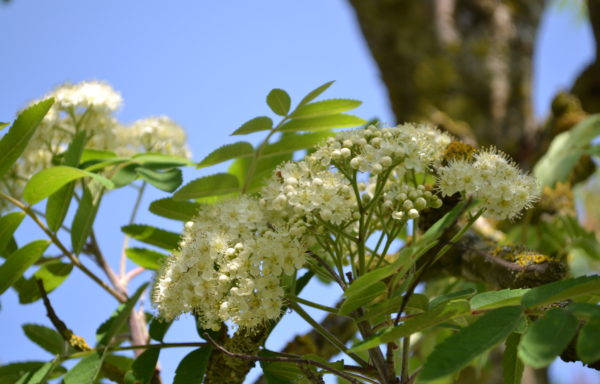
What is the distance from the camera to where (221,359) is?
139 centimetres

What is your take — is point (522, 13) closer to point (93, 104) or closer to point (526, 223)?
point (526, 223)

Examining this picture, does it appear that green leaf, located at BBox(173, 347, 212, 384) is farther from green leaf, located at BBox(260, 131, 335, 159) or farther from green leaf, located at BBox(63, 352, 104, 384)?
green leaf, located at BBox(260, 131, 335, 159)

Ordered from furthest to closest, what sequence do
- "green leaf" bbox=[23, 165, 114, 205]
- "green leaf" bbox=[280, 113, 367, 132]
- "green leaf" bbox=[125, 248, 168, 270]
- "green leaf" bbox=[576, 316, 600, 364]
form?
"green leaf" bbox=[125, 248, 168, 270], "green leaf" bbox=[280, 113, 367, 132], "green leaf" bbox=[23, 165, 114, 205], "green leaf" bbox=[576, 316, 600, 364]

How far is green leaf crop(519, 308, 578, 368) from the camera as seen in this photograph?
32.5 inches

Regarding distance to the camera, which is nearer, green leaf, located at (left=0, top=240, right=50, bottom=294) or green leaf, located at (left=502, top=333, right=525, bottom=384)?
green leaf, located at (left=502, top=333, right=525, bottom=384)

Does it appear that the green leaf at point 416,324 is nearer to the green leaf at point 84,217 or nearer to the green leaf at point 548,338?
the green leaf at point 548,338

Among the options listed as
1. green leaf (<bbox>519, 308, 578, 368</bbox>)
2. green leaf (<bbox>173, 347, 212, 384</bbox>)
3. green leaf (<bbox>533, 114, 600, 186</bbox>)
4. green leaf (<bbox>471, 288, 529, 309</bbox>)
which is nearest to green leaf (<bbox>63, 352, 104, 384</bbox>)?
green leaf (<bbox>173, 347, 212, 384</bbox>)

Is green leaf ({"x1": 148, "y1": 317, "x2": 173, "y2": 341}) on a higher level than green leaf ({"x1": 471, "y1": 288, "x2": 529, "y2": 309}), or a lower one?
higher

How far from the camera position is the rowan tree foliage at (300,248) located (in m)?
1.02

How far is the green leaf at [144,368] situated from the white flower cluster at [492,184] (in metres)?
0.73

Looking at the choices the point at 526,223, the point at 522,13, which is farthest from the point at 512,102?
the point at 526,223

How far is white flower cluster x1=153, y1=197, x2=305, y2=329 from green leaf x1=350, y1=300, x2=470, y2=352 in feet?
0.72

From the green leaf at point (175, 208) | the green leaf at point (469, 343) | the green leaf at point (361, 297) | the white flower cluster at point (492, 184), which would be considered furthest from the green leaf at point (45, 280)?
the green leaf at point (469, 343)

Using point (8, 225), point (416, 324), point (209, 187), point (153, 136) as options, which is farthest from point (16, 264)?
point (416, 324)
